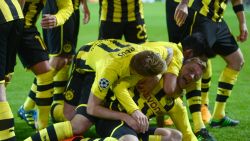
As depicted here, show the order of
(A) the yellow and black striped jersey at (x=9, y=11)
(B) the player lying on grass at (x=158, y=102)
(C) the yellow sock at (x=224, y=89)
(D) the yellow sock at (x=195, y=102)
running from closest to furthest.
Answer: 1. (A) the yellow and black striped jersey at (x=9, y=11)
2. (B) the player lying on grass at (x=158, y=102)
3. (D) the yellow sock at (x=195, y=102)
4. (C) the yellow sock at (x=224, y=89)

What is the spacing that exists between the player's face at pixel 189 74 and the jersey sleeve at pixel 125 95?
1.51 feet

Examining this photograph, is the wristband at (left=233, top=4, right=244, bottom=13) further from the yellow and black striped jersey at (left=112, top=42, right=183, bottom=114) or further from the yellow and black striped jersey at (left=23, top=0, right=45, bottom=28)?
the yellow and black striped jersey at (left=23, top=0, right=45, bottom=28)

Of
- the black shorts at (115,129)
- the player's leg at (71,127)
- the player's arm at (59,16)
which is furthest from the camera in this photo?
the player's arm at (59,16)

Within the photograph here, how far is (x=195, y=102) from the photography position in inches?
209

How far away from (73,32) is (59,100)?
785 millimetres

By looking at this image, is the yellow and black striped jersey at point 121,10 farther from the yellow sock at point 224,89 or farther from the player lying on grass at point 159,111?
the player lying on grass at point 159,111

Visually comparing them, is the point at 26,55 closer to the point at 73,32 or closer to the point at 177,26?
the point at 73,32

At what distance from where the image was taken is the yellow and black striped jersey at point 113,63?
4.21m

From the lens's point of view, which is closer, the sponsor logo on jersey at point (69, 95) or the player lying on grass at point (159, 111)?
the player lying on grass at point (159, 111)

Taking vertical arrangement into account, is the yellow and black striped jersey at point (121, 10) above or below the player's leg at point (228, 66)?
above

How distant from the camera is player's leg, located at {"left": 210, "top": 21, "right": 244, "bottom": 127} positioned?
5793 millimetres

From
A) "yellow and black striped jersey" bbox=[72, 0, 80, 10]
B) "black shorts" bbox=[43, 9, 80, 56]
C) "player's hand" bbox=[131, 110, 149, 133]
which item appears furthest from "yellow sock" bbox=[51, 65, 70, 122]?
"player's hand" bbox=[131, 110, 149, 133]

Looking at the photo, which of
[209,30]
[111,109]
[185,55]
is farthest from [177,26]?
[111,109]

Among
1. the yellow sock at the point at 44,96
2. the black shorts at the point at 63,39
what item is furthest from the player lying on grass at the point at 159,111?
the black shorts at the point at 63,39
